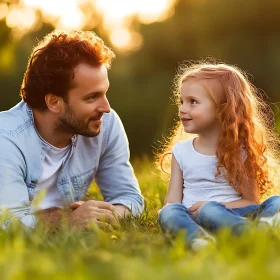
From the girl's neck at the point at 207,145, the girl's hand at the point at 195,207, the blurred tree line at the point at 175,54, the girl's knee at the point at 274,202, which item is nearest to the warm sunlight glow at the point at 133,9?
the blurred tree line at the point at 175,54

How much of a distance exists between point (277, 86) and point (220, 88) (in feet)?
34.3

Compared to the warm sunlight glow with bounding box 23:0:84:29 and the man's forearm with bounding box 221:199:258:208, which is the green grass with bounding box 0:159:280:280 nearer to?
the man's forearm with bounding box 221:199:258:208

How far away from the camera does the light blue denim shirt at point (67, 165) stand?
3.60m

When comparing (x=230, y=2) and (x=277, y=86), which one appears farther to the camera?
(x=230, y=2)

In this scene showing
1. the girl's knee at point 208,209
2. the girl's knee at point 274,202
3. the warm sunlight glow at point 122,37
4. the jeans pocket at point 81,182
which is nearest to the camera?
the girl's knee at point 208,209

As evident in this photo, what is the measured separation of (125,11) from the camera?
19.9 meters

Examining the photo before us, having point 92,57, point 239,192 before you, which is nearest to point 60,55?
point 92,57

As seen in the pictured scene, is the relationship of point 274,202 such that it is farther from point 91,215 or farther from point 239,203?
point 91,215

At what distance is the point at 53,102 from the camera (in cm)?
403

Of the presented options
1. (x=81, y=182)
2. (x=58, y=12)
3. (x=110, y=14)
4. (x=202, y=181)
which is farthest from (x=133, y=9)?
(x=202, y=181)

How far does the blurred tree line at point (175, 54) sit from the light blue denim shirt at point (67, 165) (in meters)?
7.99

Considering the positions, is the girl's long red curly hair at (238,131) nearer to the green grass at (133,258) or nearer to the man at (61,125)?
the man at (61,125)

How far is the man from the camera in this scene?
3.84 metres

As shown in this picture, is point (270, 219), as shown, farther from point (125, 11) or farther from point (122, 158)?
point (125, 11)
